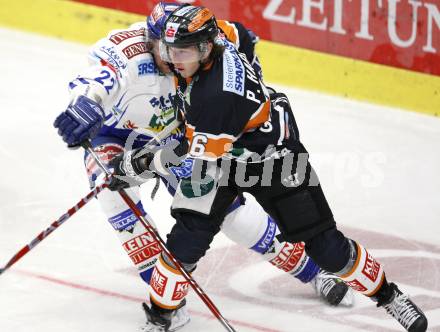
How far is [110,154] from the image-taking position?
13.9ft

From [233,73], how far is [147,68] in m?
0.55

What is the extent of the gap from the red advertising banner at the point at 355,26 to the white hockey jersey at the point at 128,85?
7.51ft

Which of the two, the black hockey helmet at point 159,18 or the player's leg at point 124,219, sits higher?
the black hockey helmet at point 159,18

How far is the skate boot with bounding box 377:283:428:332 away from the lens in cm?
394

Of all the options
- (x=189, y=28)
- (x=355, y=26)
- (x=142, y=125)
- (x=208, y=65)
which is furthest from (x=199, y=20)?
(x=355, y=26)

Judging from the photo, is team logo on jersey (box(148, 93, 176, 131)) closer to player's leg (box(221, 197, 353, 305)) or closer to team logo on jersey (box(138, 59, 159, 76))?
team logo on jersey (box(138, 59, 159, 76))

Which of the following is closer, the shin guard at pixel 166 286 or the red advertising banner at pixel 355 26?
the shin guard at pixel 166 286

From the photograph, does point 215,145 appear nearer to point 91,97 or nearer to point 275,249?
point 91,97

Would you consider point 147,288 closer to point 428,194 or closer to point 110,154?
point 110,154

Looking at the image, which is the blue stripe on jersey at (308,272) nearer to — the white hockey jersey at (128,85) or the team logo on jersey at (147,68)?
the white hockey jersey at (128,85)

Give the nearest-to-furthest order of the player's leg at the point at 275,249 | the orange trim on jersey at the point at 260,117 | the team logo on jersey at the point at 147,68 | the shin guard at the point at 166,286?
the orange trim on jersey at the point at 260,117 < the shin guard at the point at 166,286 < the team logo on jersey at the point at 147,68 < the player's leg at the point at 275,249

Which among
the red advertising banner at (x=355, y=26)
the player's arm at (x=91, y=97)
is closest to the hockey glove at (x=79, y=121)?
the player's arm at (x=91, y=97)

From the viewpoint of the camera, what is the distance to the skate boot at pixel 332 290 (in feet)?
14.2

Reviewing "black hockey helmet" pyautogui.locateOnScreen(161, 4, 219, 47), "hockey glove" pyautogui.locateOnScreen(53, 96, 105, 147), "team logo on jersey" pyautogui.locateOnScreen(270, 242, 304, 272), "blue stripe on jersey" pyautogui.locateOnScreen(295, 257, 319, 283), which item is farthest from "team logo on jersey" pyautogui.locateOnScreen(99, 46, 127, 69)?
"blue stripe on jersey" pyautogui.locateOnScreen(295, 257, 319, 283)
